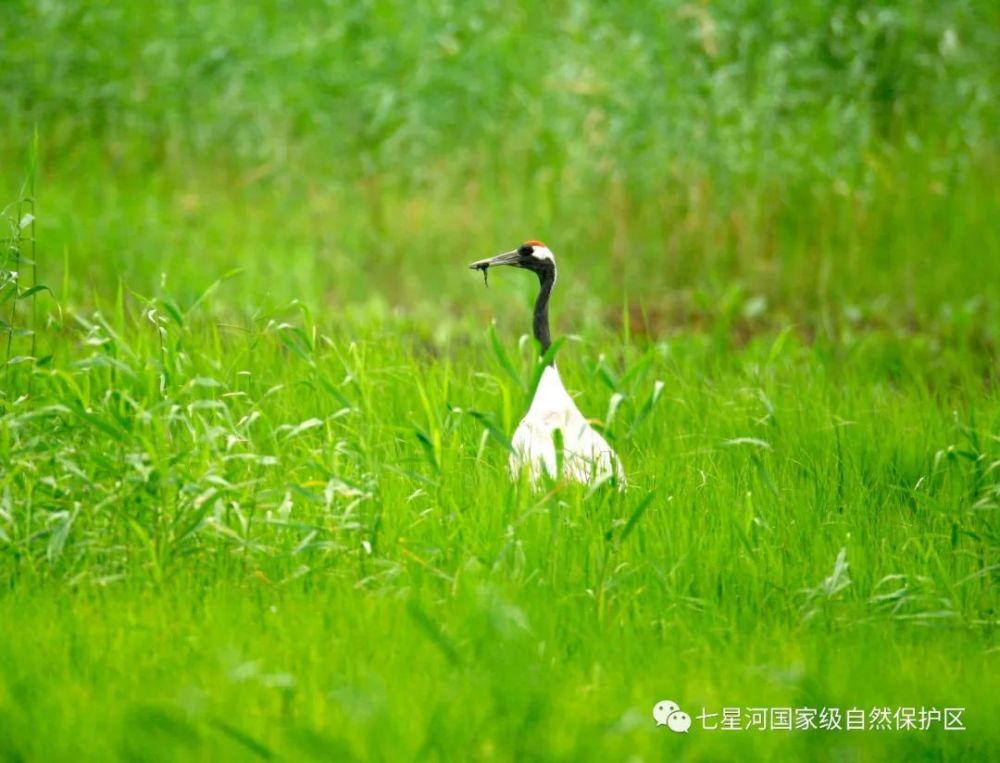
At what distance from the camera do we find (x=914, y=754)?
347 centimetres

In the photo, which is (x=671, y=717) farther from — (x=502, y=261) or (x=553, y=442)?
(x=502, y=261)

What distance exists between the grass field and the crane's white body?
103 mm

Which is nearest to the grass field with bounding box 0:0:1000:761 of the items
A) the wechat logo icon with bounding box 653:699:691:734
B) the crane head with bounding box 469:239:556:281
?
the wechat logo icon with bounding box 653:699:691:734

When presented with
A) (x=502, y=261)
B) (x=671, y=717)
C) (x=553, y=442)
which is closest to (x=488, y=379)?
(x=502, y=261)

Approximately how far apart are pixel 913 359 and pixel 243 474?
4.11m

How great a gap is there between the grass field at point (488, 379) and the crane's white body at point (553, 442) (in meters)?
0.10

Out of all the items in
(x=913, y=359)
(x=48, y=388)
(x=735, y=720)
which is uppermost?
(x=48, y=388)

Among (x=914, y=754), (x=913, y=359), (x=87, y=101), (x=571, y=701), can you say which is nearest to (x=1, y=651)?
(x=571, y=701)

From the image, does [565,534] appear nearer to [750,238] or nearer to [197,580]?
[197,580]

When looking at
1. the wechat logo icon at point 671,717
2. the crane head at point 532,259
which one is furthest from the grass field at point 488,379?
the crane head at point 532,259

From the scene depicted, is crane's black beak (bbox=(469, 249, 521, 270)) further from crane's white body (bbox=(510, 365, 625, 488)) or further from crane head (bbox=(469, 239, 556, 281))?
crane's white body (bbox=(510, 365, 625, 488))

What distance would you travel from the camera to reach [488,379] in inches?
231

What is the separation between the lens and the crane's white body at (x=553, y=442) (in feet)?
15.2

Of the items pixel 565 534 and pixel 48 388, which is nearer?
pixel 565 534
